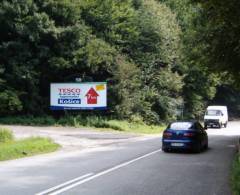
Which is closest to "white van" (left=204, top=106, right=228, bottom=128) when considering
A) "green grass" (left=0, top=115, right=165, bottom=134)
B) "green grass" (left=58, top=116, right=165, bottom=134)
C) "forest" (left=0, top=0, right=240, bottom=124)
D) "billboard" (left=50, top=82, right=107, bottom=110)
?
"forest" (left=0, top=0, right=240, bottom=124)

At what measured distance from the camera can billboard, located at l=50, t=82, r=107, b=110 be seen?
1700 inches

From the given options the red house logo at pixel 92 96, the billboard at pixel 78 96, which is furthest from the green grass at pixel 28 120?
the red house logo at pixel 92 96

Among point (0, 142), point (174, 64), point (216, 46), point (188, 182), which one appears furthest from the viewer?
point (174, 64)

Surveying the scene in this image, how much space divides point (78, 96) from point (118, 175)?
28789 millimetres

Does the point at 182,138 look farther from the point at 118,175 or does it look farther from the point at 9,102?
the point at 9,102

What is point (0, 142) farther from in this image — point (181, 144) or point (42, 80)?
point (42, 80)

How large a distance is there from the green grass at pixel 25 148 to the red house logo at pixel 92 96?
17441 millimetres

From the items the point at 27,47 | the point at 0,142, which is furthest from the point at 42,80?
the point at 0,142

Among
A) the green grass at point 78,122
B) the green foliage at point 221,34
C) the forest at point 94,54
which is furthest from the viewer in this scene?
the forest at point 94,54

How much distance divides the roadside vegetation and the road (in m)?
1.03

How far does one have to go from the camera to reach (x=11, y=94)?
41.3 metres

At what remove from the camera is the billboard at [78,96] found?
43.2 meters

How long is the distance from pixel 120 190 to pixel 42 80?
113ft

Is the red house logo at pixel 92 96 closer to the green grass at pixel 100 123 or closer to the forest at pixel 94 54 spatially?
the green grass at pixel 100 123
